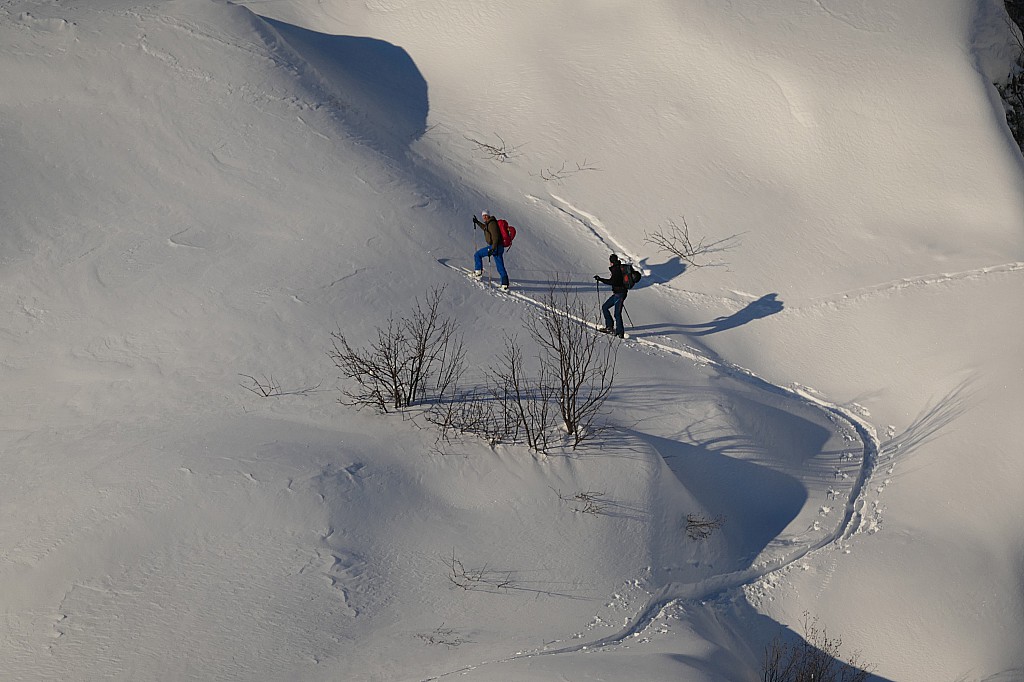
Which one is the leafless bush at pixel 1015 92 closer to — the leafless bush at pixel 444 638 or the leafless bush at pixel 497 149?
the leafless bush at pixel 497 149

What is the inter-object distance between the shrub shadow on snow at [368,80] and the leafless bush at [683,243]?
5.98 m

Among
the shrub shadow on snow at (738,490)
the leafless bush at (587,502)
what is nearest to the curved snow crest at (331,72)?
the shrub shadow on snow at (738,490)

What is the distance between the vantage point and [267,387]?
1491cm

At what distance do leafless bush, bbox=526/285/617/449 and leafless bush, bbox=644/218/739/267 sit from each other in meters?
2.81

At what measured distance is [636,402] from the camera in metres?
16.0

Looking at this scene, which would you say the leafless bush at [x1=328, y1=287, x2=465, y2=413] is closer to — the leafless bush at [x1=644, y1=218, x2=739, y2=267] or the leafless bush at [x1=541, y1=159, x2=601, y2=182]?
the leafless bush at [x1=644, y1=218, x2=739, y2=267]

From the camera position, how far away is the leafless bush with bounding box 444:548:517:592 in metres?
12.8

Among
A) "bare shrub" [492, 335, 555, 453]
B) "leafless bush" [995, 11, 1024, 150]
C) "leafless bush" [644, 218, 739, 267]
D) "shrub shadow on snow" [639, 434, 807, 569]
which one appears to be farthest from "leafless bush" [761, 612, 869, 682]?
"leafless bush" [995, 11, 1024, 150]

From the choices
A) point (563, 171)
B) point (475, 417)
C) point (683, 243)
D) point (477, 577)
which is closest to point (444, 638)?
point (477, 577)

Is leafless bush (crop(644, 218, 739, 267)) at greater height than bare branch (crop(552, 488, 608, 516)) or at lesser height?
greater

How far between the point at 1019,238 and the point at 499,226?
10.3 metres

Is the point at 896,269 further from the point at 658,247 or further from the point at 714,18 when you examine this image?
the point at 714,18

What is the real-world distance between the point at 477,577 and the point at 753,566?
14.4 ft

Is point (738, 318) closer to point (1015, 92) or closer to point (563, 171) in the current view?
point (563, 171)
